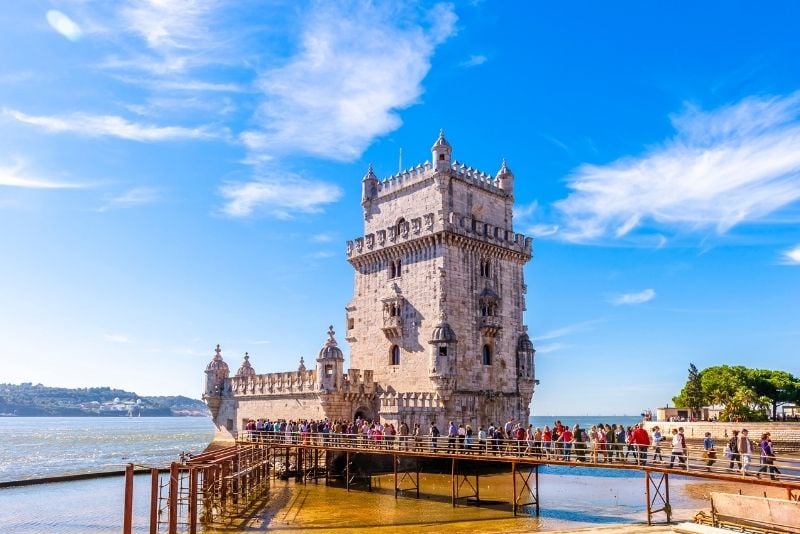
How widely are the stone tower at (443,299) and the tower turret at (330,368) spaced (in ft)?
9.44

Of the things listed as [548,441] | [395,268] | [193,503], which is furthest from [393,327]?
[193,503]

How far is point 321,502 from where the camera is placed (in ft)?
111

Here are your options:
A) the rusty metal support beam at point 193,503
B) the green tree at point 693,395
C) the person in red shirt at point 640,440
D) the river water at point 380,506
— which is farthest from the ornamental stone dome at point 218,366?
the green tree at point 693,395

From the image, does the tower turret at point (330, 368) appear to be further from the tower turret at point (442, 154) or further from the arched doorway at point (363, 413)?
the tower turret at point (442, 154)

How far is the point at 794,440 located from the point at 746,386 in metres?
16.0

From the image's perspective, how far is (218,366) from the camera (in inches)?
2141

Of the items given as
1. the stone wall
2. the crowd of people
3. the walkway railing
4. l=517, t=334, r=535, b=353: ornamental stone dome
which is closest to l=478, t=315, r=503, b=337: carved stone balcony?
l=517, t=334, r=535, b=353: ornamental stone dome

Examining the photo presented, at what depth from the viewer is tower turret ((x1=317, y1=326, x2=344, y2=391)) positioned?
141 ft

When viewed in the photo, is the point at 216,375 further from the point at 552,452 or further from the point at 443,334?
the point at 552,452

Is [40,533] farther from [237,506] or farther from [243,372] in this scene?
[243,372]

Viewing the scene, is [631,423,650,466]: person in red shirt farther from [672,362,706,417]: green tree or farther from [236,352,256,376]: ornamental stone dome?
[672,362,706,417]: green tree

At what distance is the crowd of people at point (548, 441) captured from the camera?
23.9m

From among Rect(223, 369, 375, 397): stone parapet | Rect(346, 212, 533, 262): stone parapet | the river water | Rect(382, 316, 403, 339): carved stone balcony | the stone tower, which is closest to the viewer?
the river water

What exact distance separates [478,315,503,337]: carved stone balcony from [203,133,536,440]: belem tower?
0.09 m
